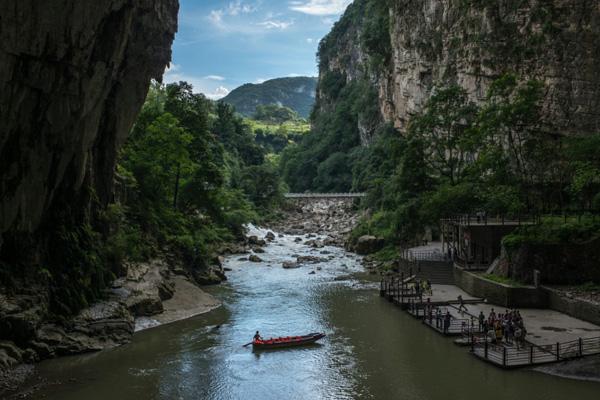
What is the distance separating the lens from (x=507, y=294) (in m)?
30.5

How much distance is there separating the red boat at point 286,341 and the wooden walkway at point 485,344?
6.68 m

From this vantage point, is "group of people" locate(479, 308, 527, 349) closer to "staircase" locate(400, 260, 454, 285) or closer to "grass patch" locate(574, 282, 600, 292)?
"grass patch" locate(574, 282, 600, 292)

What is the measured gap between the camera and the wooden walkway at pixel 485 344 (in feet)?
75.2

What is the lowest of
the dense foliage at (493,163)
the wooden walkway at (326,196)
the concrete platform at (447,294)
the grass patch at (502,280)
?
the concrete platform at (447,294)

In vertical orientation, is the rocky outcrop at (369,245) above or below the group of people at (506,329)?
above

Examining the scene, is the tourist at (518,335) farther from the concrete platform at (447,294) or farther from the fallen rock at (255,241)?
the fallen rock at (255,241)

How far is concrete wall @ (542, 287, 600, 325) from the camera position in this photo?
26402 millimetres

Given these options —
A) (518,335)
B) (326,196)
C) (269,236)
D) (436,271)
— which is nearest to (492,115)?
(436,271)

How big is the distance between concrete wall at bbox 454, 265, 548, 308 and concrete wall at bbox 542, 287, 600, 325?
13.1 inches

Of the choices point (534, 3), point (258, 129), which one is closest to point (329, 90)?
point (258, 129)

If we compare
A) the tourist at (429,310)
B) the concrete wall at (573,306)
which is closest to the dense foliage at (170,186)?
the tourist at (429,310)

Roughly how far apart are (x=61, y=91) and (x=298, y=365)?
15.4m

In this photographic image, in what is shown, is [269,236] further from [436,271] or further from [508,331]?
[508,331]

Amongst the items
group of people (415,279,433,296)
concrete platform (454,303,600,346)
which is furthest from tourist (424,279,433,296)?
concrete platform (454,303,600,346)
